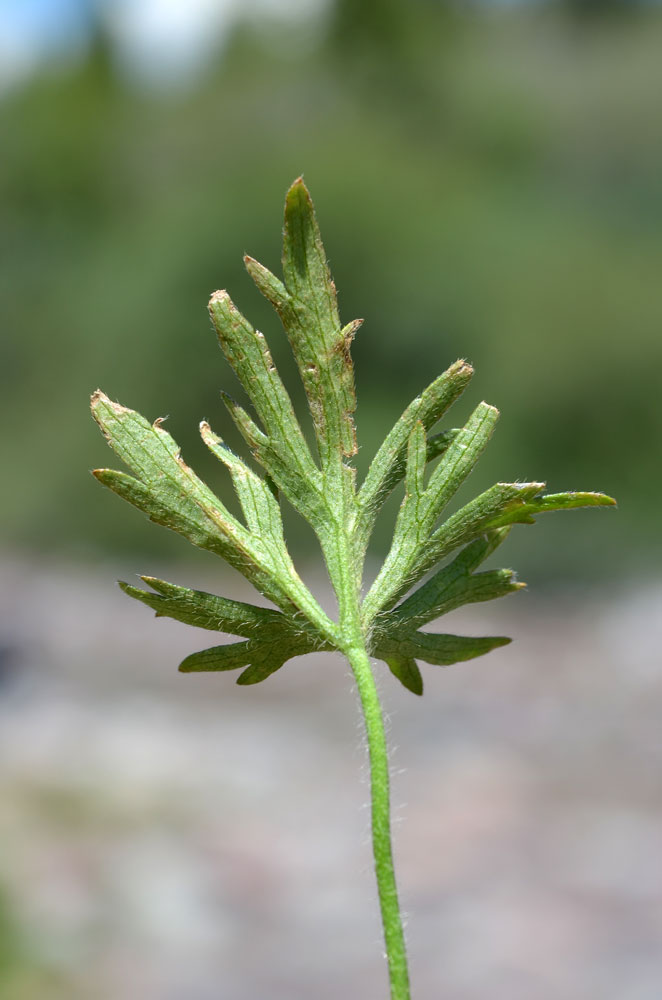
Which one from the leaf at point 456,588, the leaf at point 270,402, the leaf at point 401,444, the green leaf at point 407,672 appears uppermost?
the leaf at point 270,402

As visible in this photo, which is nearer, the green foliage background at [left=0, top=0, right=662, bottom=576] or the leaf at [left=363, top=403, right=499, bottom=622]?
the leaf at [left=363, top=403, right=499, bottom=622]

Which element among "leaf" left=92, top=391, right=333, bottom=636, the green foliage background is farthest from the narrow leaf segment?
the green foliage background

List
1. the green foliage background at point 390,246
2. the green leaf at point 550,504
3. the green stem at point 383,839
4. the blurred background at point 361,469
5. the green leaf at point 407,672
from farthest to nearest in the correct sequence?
the green foliage background at point 390,246 < the blurred background at point 361,469 < the green leaf at point 407,672 < the green leaf at point 550,504 < the green stem at point 383,839

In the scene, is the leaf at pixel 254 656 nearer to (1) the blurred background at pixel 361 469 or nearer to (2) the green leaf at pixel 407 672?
(2) the green leaf at pixel 407 672

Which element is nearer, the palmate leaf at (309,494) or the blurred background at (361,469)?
the palmate leaf at (309,494)

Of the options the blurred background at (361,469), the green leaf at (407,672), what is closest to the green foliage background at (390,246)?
the blurred background at (361,469)

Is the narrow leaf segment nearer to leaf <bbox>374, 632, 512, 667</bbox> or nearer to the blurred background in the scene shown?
leaf <bbox>374, 632, 512, 667</bbox>

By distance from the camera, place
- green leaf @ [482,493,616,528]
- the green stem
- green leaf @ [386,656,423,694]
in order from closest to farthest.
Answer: the green stem, green leaf @ [482,493,616,528], green leaf @ [386,656,423,694]
